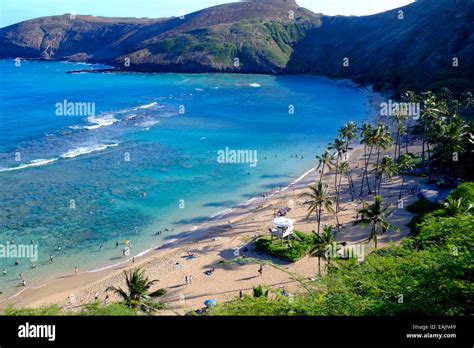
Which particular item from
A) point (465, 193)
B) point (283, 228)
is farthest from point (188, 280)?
point (465, 193)

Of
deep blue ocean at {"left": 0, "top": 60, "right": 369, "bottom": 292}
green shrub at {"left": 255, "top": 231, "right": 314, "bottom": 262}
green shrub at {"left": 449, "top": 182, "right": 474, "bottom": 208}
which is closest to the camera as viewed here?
green shrub at {"left": 449, "top": 182, "right": 474, "bottom": 208}

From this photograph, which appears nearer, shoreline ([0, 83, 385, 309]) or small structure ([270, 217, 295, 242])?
shoreline ([0, 83, 385, 309])

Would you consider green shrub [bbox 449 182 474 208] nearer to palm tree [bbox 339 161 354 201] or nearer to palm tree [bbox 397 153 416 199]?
palm tree [bbox 397 153 416 199]

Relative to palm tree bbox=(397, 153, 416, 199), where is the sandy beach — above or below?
below

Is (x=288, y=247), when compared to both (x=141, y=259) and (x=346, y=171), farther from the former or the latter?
(x=346, y=171)

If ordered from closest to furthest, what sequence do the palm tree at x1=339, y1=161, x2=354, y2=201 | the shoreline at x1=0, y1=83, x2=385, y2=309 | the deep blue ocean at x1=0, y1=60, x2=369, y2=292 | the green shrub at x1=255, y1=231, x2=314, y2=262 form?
the shoreline at x1=0, y1=83, x2=385, y2=309 → the green shrub at x1=255, y1=231, x2=314, y2=262 → the deep blue ocean at x1=0, y1=60, x2=369, y2=292 → the palm tree at x1=339, y1=161, x2=354, y2=201

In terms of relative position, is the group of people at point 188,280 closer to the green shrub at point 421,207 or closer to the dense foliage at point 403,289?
the dense foliage at point 403,289

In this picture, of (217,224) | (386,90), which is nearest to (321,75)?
(386,90)

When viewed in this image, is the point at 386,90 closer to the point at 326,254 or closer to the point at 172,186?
the point at 172,186

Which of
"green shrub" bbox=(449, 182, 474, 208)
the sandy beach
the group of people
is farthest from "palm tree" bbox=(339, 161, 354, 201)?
the group of people
